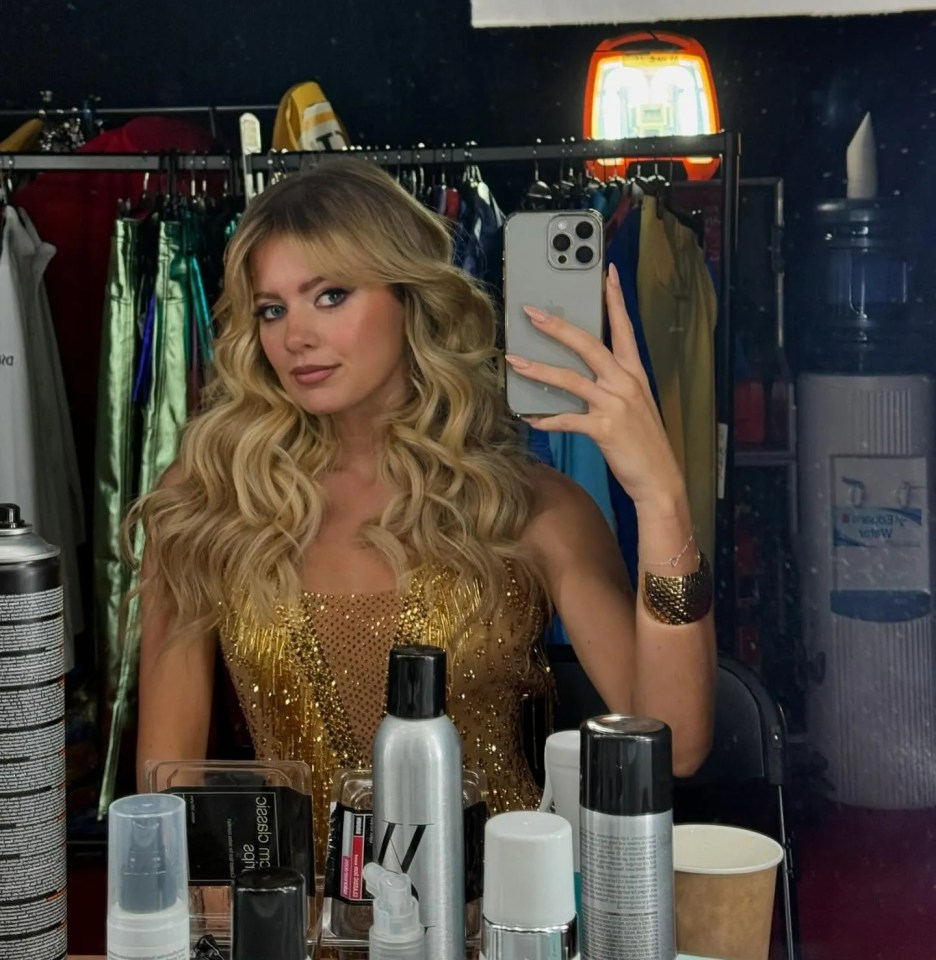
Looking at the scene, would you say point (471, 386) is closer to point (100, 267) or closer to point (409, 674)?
point (409, 674)

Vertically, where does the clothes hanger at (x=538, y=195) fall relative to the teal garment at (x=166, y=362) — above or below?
above

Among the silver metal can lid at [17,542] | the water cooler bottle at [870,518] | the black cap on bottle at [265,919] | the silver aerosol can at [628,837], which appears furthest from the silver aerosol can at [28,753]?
the water cooler bottle at [870,518]

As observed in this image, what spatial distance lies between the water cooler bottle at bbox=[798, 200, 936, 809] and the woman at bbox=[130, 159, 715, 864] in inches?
10.7

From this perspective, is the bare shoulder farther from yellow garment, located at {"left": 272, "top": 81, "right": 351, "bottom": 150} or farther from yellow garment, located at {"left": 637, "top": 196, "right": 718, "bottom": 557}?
yellow garment, located at {"left": 272, "top": 81, "right": 351, "bottom": 150}

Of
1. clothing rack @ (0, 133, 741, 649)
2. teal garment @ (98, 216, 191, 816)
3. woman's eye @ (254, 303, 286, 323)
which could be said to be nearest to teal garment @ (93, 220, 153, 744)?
teal garment @ (98, 216, 191, 816)

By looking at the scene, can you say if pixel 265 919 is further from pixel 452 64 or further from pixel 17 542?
pixel 452 64

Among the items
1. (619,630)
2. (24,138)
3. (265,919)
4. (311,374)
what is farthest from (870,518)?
(24,138)

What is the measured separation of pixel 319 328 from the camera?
104 cm

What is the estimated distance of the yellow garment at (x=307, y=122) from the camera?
1.23m

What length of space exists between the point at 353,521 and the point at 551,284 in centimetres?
32

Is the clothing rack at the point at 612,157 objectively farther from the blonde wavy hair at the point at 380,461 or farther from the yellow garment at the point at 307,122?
the blonde wavy hair at the point at 380,461

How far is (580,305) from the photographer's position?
2.89 ft

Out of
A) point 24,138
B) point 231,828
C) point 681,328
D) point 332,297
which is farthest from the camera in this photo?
point 681,328

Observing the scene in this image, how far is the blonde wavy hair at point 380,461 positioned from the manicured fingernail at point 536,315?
0.20m
